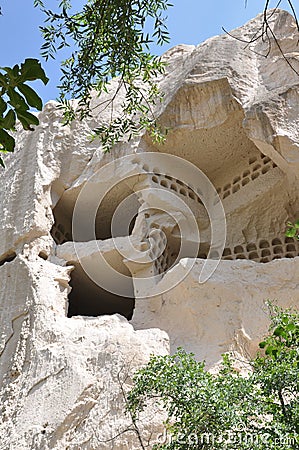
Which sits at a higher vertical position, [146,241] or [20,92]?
[146,241]

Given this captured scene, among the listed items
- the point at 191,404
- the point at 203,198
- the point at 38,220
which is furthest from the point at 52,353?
the point at 203,198

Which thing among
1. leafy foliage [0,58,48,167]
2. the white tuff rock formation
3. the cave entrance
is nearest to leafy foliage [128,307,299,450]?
the white tuff rock formation

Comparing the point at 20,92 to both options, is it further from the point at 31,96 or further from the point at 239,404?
the point at 239,404

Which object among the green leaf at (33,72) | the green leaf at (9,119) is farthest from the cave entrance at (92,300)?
the green leaf at (33,72)

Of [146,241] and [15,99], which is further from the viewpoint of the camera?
[146,241]

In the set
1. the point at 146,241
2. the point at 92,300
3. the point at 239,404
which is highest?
the point at 146,241

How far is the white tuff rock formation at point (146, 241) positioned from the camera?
568 centimetres

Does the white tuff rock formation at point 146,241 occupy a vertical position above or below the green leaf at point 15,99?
above

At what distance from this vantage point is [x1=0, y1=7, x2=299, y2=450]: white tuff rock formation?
5.68 m

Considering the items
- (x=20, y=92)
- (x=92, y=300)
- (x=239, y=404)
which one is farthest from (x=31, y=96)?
(x=92, y=300)

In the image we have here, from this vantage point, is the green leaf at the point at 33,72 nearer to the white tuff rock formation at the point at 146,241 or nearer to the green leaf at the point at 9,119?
the green leaf at the point at 9,119

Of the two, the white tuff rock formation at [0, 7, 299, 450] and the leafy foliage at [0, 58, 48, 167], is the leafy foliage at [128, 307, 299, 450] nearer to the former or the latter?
the white tuff rock formation at [0, 7, 299, 450]

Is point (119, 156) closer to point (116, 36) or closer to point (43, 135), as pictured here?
point (43, 135)

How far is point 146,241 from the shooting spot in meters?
7.22
